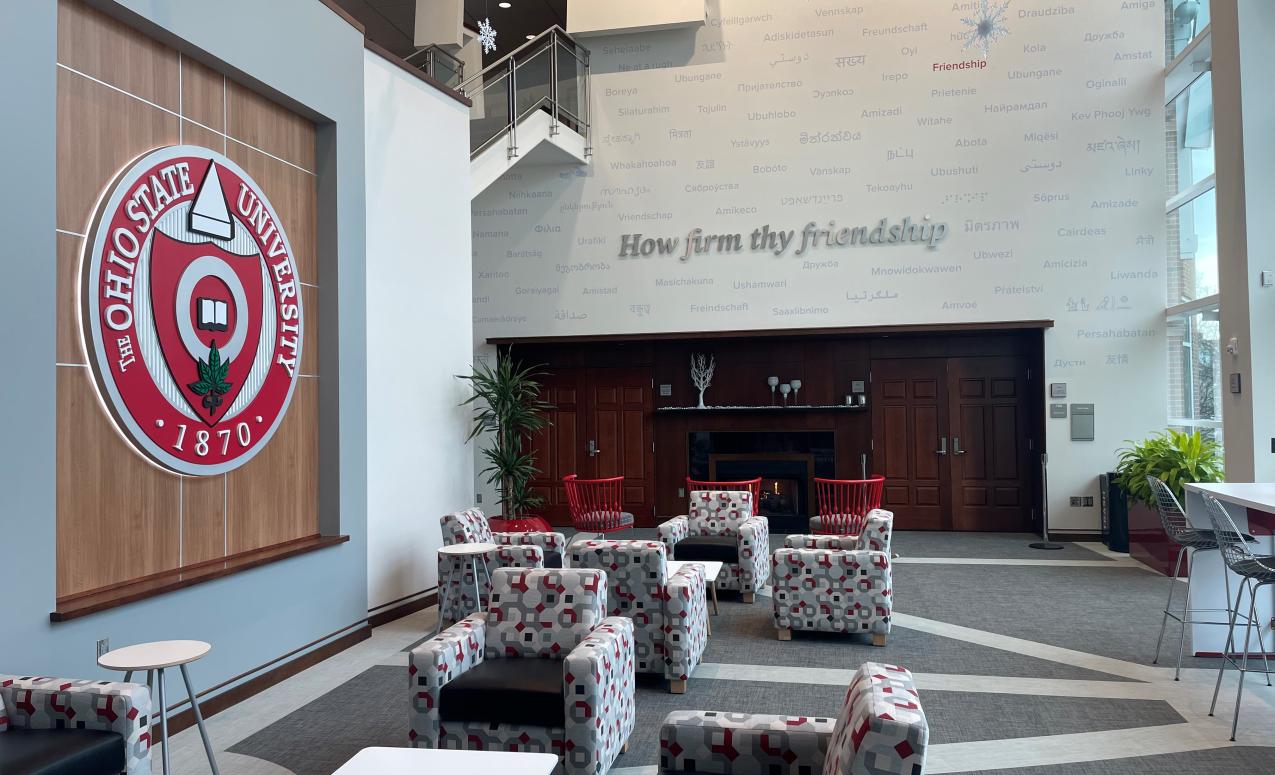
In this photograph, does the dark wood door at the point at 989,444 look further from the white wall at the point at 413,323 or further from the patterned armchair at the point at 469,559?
the patterned armchair at the point at 469,559

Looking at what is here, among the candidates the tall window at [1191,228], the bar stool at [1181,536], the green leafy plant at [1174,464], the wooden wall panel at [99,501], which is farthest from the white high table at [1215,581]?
the wooden wall panel at [99,501]

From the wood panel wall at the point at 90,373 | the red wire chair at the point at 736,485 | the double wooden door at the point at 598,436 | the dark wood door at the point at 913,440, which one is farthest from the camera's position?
the double wooden door at the point at 598,436

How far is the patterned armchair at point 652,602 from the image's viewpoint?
4.90 metres

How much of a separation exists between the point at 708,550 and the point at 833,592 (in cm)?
160

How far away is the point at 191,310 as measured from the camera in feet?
16.2

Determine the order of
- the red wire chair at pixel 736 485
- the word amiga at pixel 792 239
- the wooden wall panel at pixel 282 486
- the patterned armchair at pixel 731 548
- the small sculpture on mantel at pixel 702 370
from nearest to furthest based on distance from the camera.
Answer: the wooden wall panel at pixel 282 486
the patterned armchair at pixel 731 548
the red wire chair at pixel 736 485
the word amiga at pixel 792 239
the small sculpture on mantel at pixel 702 370

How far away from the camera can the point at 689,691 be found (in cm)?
489

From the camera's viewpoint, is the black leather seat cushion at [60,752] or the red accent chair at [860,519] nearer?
the black leather seat cushion at [60,752]

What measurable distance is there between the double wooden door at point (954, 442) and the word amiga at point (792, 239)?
152 centimetres

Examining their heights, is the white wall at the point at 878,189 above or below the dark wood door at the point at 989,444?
above

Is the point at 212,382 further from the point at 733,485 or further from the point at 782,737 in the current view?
the point at 733,485

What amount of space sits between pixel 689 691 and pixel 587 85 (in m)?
8.68

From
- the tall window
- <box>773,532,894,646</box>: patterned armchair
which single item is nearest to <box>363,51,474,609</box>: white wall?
<box>773,532,894,646</box>: patterned armchair

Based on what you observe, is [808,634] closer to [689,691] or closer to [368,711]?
[689,691]
